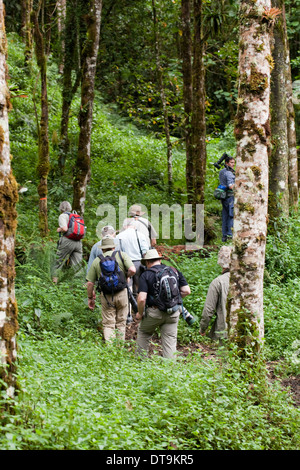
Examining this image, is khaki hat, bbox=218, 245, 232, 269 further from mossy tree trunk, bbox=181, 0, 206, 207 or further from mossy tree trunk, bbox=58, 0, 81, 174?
mossy tree trunk, bbox=58, 0, 81, 174

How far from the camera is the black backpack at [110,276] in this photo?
26.0 feet

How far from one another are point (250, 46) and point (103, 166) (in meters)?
15.1

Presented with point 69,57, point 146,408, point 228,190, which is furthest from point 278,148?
point 69,57

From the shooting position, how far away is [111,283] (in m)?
7.95

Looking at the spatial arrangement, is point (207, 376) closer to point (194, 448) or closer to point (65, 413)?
point (194, 448)

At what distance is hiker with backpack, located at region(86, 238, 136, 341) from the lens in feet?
26.1

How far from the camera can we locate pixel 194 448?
15.0 feet

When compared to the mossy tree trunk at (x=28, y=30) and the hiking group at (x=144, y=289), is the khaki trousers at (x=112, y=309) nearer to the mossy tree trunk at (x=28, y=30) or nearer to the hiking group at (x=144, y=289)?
the hiking group at (x=144, y=289)

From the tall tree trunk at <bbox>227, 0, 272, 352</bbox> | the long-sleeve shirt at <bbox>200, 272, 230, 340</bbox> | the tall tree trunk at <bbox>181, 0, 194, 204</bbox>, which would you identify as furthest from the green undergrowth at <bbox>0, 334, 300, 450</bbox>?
the tall tree trunk at <bbox>181, 0, 194, 204</bbox>

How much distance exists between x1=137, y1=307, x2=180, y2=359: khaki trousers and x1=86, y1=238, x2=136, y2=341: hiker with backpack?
1.78 feet

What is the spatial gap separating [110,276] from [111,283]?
112 mm

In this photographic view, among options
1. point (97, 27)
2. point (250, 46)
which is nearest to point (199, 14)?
point (97, 27)

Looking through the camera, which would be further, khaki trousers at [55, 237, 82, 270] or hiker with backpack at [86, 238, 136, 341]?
khaki trousers at [55, 237, 82, 270]

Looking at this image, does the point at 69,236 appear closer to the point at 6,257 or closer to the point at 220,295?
the point at 220,295
